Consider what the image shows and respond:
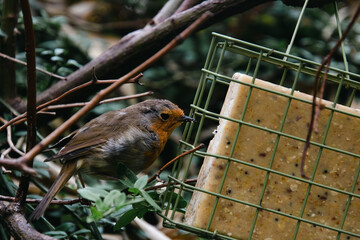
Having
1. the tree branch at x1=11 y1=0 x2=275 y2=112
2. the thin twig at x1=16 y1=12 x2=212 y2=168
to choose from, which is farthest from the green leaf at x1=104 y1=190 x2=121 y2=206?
the tree branch at x1=11 y1=0 x2=275 y2=112

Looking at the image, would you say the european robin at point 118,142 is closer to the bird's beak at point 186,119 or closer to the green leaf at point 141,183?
the bird's beak at point 186,119

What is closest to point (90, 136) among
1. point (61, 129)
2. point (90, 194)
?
point (90, 194)

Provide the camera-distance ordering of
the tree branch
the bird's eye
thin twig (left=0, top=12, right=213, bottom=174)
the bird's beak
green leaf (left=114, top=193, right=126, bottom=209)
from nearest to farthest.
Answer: thin twig (left=0, top=12, right=213, bottom=174) < green leaf (left=114, top=193, right=126, bottom=209) < the bird's beak < the tree branch < the bird's eye

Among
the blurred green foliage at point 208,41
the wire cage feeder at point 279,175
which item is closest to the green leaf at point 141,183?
the wire cage feeder at point 279,175

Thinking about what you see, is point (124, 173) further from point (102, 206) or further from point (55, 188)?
point (55, 188)

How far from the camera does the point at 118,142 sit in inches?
101

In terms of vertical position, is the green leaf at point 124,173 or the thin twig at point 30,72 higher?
the thin twig at point 30,72

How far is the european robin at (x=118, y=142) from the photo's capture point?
2525 mm

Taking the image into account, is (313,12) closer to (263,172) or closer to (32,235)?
(263,172)

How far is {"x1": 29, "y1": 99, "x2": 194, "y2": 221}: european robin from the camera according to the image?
Answer: 2.53 m

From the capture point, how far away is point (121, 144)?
8.37 feet

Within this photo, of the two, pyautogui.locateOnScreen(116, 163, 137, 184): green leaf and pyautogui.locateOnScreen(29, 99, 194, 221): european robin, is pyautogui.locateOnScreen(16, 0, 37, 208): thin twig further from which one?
pyautogui.locateOnScreen(29, 99, 194, 221): european robin

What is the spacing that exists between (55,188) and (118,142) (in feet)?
1.39

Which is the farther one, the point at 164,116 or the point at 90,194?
the point at 164,116
